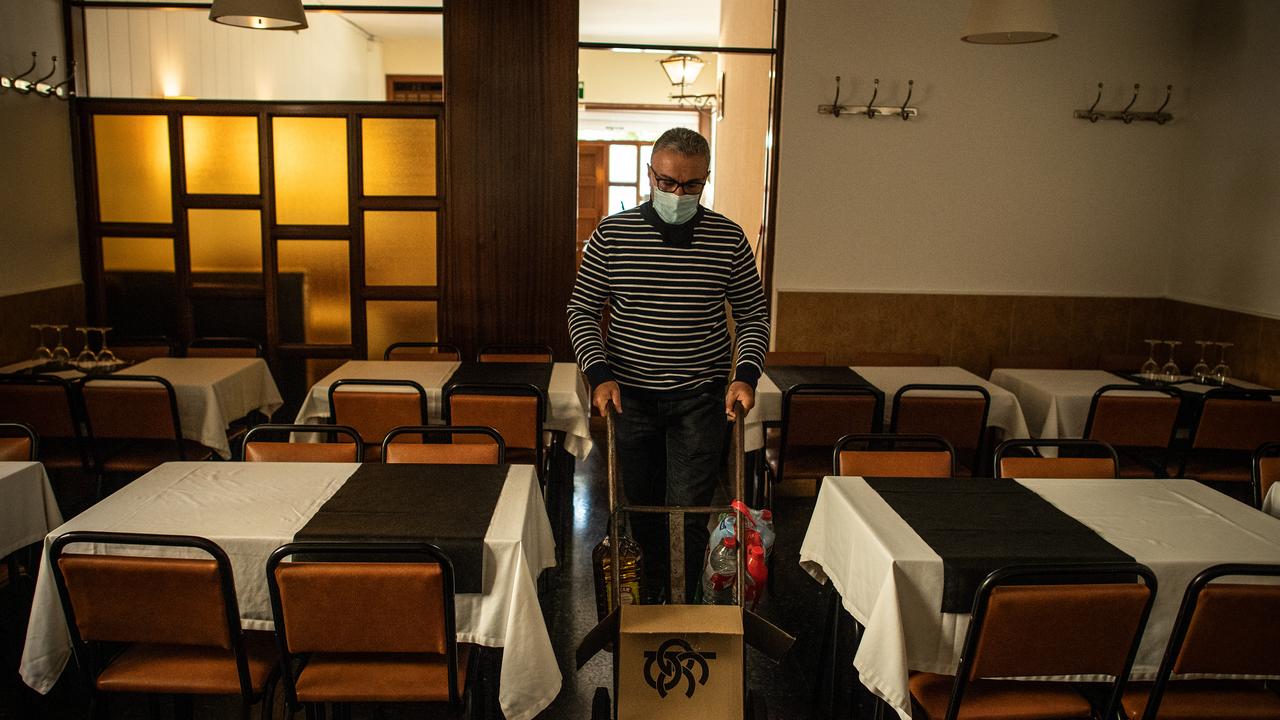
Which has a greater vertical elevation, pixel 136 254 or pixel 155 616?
pixel 136 254

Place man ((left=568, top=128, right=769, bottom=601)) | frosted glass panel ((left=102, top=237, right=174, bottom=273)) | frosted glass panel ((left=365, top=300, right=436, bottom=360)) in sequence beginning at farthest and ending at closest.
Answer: frosted glass panel ((left=365, top=300, right=436, bottom=360)) < frosted glass panel ((left=102, top=237, right=174, bottom=273)) < man ((left=568, top=128, right=769, bottom=601))

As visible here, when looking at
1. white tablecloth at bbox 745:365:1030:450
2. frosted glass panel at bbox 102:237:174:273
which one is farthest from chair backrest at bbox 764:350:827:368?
frosted glass panel at bbox 102:237:174:273

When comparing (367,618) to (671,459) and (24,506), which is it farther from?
(24,506)

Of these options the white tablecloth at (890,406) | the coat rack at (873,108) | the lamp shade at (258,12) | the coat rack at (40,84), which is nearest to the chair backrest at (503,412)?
the white tablecloth at (890,406)

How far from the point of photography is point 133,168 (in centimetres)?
577

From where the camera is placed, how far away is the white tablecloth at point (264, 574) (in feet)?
7.18

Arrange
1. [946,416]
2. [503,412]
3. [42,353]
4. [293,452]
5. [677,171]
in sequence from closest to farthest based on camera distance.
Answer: [677,171], [293,452], [503,412], [946,416], [42,353]

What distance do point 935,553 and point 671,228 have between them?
1180 millimetres

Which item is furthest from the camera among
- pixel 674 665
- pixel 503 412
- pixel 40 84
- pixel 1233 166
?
pixel 1233 166

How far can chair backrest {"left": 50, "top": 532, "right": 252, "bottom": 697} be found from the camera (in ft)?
6.56

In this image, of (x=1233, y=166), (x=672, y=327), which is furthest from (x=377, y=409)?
(x=1233, y=166)

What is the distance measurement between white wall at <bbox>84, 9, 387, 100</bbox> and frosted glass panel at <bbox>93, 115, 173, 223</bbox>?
0.63 feet

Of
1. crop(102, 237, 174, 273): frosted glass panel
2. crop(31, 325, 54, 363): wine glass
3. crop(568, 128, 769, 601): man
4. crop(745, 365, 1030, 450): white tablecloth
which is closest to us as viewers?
crop(568, 128, 769, 601): man

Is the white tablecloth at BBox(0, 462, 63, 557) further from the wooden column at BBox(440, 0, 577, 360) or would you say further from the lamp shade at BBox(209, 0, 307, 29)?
the wooden column at BBox(440, 0, 577, 360)
